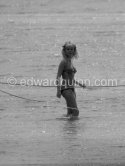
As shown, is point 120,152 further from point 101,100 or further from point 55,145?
point 101,100

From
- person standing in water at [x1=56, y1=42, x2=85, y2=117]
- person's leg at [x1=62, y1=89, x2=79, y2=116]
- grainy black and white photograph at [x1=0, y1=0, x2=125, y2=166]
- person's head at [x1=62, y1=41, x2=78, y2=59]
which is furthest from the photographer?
person's leg at [x1=62, y1=89, x2=79, y2=116]

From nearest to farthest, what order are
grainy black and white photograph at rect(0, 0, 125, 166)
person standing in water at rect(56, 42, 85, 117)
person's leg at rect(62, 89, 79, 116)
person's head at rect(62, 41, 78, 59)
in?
grainy black and white photograph at rect(0, 0, 125, 166)
person's head at rect(62, 41, 78, 59)
person standing in water at rect(56, 42, 85, 117)
person's leg at rect(62, 89, 79, 116)

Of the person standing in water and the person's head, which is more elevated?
the person's head

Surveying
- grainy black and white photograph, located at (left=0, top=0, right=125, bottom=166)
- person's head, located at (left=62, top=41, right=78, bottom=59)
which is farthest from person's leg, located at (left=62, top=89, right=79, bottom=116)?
person's head, located at (left=62, top=41, right=78, bottom=59)

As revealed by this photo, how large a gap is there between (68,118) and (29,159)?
3.12 meters

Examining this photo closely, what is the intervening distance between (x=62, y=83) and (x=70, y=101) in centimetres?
36

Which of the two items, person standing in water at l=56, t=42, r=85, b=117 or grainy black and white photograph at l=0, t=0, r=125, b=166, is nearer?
grainy black and white photograph at l=0, t=0, r=125, b=166

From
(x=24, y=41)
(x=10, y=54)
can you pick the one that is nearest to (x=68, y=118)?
(x=10, y=54)

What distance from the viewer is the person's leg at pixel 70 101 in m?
13.4

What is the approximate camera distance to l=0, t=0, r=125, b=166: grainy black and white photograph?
11.2m

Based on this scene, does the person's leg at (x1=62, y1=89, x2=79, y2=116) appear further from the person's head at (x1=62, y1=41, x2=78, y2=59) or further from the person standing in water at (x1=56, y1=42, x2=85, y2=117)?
the person's head at (x1=62, y1=41, x2=78, y2=59)

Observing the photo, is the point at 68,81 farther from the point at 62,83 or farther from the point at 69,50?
the point at 69,50

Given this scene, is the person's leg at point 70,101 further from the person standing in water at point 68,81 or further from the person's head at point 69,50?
the person's head at point 69,50

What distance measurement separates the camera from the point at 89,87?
53.3 feet
